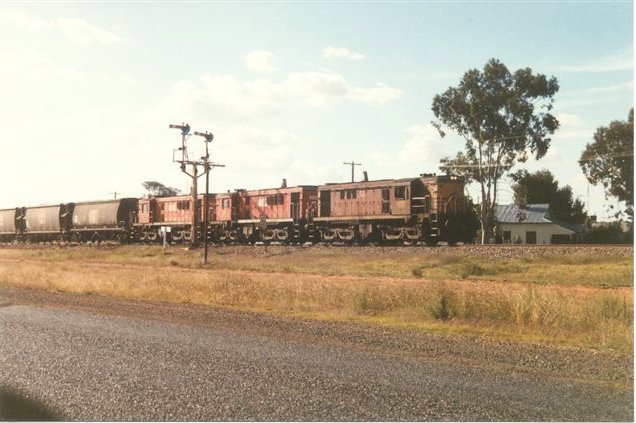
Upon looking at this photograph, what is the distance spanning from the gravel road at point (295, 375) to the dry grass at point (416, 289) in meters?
2.06

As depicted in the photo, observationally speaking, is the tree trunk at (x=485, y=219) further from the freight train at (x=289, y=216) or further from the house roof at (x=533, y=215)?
the house roof at (x=533, y=215)

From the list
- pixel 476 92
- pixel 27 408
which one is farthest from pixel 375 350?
pixel 476 92

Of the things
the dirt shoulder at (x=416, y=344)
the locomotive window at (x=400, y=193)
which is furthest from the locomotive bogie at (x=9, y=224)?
the dirt shoulder at (x=416, y=344)

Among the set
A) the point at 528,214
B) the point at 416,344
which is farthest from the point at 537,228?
the point at 416,344

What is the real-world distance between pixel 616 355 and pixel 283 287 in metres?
10.4

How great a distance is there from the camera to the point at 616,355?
9.04m

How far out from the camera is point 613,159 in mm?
52031

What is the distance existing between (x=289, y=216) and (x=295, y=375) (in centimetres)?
2989

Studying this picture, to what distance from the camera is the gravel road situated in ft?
21.3

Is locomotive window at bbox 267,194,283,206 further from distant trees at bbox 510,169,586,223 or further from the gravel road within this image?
distant trees at bbox 510,169,586,223

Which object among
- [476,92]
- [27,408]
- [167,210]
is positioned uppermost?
[476,92]

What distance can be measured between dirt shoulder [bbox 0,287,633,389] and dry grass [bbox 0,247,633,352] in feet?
3.36

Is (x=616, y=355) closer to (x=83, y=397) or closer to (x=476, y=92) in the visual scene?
(x=83, y=397)

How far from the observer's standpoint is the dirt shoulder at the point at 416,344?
8.16 meters
